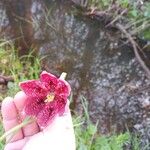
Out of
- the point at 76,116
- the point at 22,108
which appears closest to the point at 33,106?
the point at 22,108

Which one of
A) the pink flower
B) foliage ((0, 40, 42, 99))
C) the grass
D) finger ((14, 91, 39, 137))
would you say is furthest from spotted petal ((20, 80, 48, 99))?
foliage ((0, 40, 42, 99))

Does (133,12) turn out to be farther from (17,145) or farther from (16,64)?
(17,145)

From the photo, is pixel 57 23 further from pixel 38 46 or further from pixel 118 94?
pixel 118 94

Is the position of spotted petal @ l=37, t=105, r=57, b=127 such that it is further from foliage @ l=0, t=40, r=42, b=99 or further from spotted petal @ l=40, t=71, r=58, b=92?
foliage @ l=0, t=40, r=42, b=99

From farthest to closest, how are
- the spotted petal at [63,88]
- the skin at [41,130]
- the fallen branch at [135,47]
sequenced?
the fallen branch at [135,47] < the skin at [41,130] < the spotted petal at [63,88]

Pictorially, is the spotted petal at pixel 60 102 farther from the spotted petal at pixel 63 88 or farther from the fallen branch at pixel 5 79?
the fallen branch at pixel 5 79

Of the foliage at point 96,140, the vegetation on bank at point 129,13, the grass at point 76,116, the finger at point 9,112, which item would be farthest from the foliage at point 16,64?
the finger at point 9,112
